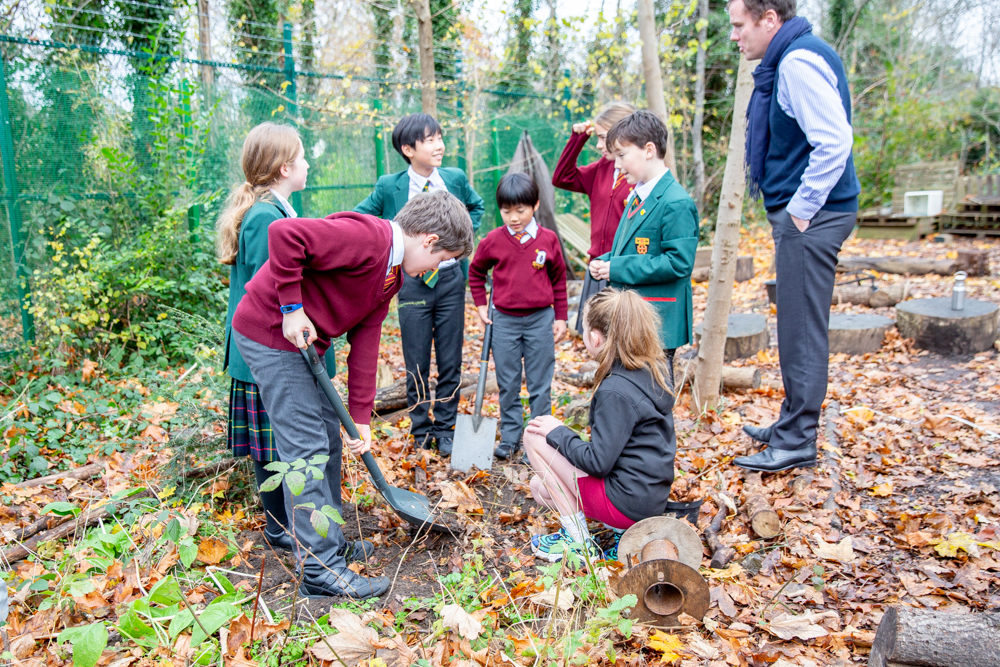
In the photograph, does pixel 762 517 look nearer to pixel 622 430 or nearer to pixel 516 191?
pixel 622 430

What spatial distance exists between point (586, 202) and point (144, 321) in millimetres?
7524

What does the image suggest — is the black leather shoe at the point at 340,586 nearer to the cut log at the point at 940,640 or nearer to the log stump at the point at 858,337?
the cut log at the point at 940,640

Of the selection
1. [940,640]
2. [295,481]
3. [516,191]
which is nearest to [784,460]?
[940,640]

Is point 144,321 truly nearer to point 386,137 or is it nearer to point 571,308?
point 386,137

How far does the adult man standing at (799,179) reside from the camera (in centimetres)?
272

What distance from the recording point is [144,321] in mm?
5070

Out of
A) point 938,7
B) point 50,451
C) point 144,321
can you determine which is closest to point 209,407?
point 50,451

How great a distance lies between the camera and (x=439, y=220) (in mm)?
2512

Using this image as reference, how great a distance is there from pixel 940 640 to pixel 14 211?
571 centimetres

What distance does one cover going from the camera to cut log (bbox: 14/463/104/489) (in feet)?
10.6

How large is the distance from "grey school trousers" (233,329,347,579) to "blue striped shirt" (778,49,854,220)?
2193 millimetres

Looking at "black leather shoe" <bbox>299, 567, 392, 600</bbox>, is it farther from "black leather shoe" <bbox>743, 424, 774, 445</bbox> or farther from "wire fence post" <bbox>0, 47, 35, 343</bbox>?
"wire fence post" <bbox>0, 47, 35, 343</bbox>

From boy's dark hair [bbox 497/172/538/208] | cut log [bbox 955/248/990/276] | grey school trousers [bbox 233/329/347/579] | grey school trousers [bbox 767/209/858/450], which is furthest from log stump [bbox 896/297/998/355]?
grey school trousers [bbox 233/329/347/579]

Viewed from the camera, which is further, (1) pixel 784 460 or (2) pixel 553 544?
(1) pixel 784 460
